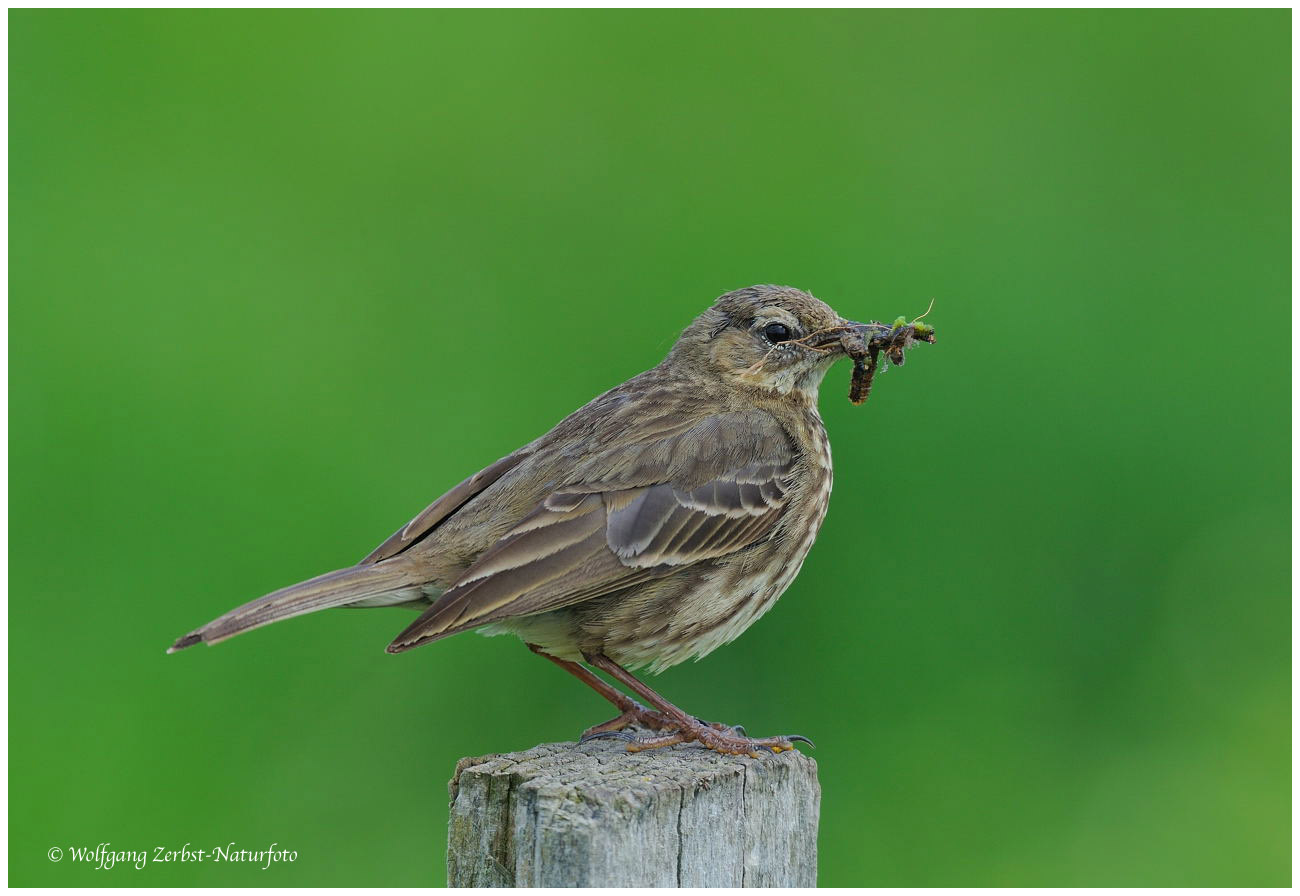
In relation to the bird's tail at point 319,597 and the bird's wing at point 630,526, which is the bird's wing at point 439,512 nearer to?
the bird's tail at point 319,597

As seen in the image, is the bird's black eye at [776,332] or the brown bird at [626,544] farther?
the bird's black eye at [776,332]

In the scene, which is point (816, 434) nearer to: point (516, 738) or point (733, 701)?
point (733, 701)

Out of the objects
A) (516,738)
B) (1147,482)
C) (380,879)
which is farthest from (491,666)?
(1147,482)

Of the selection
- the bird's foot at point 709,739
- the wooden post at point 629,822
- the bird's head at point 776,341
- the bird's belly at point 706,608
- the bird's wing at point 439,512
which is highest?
the bird's head at point 776,341

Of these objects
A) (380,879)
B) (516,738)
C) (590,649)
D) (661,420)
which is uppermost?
(661,420)

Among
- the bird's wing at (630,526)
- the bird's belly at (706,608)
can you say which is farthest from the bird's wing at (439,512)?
the bird's belly at (706,608)

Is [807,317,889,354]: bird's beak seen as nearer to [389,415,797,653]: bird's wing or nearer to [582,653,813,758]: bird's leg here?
[389,415,797,653]: bird's wing
